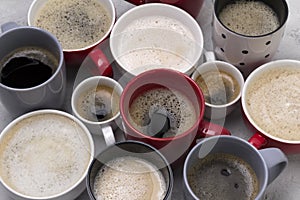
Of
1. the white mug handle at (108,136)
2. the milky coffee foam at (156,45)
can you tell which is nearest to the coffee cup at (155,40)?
the milky coffee foam at (156,45)

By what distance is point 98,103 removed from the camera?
991 mm

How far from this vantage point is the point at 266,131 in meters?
0.95

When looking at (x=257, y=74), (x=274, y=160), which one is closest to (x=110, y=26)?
(x=257, y=74)

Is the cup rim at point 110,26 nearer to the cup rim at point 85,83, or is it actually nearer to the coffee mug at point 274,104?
the cup rim at point 85,83

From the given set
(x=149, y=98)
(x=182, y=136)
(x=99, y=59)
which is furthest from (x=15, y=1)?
(x=182, y=136)

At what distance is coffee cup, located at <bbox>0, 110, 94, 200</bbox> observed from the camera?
0.90m

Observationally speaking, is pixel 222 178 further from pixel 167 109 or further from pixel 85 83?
pixel 85 83

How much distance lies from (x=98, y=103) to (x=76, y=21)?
0.17 m

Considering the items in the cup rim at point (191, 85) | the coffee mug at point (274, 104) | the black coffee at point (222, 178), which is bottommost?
the black coffee at point (222, 178)

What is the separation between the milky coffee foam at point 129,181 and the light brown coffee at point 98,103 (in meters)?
0.10

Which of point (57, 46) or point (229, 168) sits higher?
point (57, 46)

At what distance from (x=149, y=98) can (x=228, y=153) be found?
0.50 feet

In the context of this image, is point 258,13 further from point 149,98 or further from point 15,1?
point 15,1

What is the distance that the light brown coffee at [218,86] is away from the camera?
987 mm
